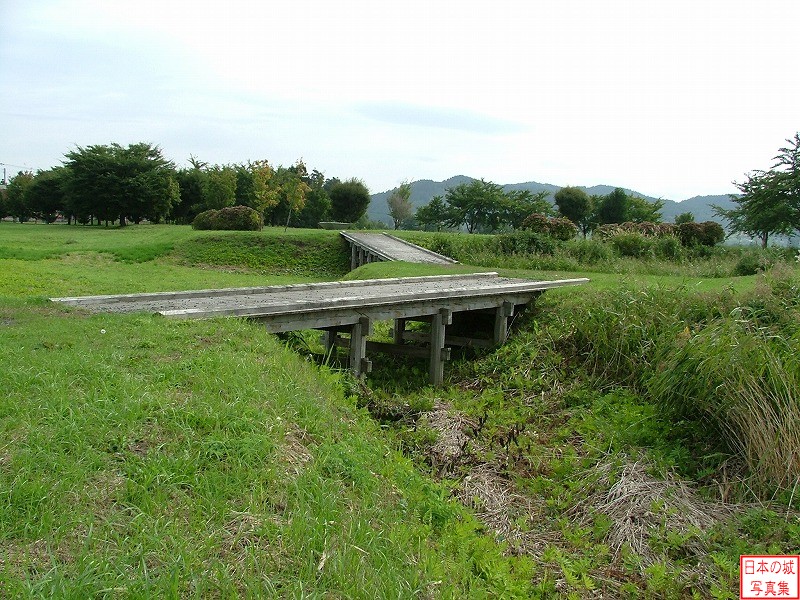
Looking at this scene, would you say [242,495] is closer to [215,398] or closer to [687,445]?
[215,398]

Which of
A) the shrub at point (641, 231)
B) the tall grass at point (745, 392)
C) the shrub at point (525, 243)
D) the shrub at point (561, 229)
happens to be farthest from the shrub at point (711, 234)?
the tall grass at point (745, 392)

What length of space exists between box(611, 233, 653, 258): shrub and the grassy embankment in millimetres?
13595

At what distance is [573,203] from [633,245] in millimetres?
21702

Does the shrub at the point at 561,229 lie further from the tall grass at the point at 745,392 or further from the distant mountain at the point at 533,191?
the distant mountain at the point at 533,191

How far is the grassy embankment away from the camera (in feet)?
12.8

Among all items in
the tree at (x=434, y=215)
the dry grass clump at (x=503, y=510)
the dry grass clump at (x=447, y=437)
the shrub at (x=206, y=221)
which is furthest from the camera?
the tree at (x=434, y=215)

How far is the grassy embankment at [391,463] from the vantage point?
3887 millimetres

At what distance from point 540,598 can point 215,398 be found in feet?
10.3

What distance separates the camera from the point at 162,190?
138 ft

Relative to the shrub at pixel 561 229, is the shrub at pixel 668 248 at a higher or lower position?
lower

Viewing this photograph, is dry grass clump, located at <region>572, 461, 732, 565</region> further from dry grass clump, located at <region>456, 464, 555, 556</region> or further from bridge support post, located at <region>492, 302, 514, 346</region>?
bridge support post, located at <region>492, 302, 514, 346</region>

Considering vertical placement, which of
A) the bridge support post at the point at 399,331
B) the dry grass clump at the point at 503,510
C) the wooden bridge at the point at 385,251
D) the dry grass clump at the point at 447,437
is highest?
the wooden bridge at the point at 385,251

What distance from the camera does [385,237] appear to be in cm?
3136

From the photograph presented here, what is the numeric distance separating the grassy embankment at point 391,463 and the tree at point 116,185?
34.1m
